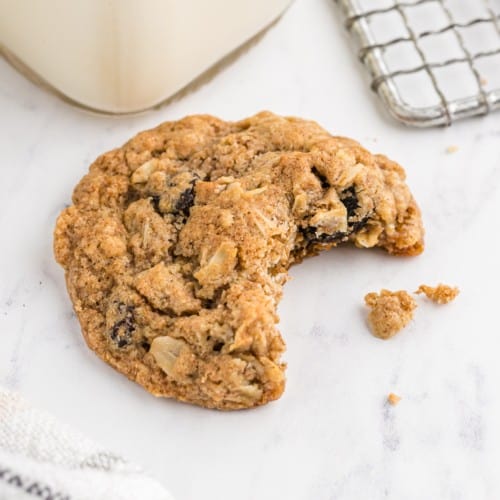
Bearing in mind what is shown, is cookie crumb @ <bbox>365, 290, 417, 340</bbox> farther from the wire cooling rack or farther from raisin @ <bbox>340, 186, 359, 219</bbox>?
the wire cooling rack

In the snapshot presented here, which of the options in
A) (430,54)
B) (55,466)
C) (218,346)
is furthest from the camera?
(430,54)

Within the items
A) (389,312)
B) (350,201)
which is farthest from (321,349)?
(350,201)

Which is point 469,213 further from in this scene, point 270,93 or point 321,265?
point 270,93

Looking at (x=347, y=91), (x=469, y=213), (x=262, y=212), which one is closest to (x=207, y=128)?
(x=262, y=212)

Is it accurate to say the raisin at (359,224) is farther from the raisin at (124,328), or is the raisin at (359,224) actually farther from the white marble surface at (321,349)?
the raisin at (124,328)

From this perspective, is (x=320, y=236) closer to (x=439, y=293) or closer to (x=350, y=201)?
(x=350, y=201)

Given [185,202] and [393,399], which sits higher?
[185,202]

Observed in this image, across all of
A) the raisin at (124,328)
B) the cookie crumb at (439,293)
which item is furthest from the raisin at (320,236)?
the raisin at (124,328)
